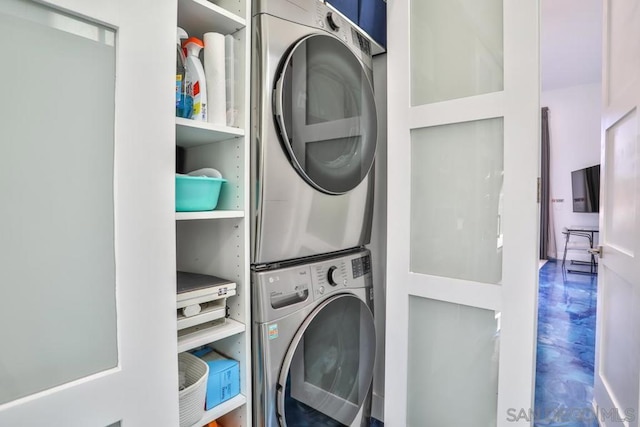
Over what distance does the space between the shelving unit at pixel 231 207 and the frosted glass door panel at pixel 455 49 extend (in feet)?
2.32

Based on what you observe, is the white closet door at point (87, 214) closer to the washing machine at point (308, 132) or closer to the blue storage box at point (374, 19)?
the washing machine at point (308, 132)

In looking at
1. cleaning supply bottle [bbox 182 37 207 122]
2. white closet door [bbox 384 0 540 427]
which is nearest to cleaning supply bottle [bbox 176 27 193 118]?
cleaning supply bottle [bbox 182 37 207 122]

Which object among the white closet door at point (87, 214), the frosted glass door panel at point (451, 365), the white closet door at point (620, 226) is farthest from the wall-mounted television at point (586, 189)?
the white closet door at point (87, 214)

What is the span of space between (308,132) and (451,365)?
3.42ft

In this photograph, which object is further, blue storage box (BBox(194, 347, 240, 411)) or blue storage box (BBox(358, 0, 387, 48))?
blue storage box (BBox(358, 0, 387, 48))

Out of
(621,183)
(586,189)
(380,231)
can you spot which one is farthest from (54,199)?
(586,189)

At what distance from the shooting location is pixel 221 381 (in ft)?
3.14

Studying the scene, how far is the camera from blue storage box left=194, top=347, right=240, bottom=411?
3.07 ft

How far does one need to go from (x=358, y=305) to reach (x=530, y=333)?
59 centimetres

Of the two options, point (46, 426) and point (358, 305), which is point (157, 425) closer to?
point (46, 426)

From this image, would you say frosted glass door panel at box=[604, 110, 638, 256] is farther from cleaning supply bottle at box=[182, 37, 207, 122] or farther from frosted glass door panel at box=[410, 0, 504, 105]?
cleaning supply bottle at box=[182, 37, 207, 122]

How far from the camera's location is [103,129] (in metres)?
0.62

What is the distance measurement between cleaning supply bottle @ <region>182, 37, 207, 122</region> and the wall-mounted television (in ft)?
19.5

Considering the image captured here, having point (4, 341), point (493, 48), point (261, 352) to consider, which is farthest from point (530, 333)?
point (4, 341)
